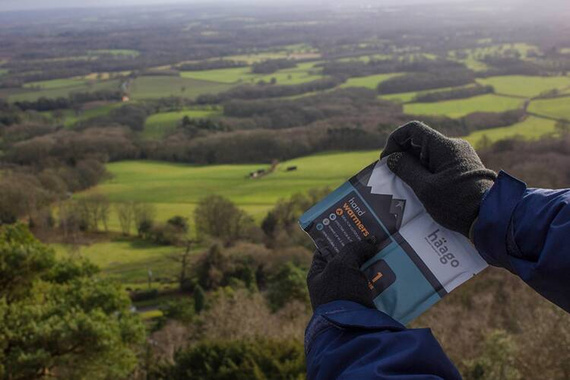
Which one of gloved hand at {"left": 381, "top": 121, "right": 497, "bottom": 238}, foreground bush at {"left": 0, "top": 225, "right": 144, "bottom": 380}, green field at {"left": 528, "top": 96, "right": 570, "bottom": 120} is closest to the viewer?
gloved hand at {"left": 381, "top": 121, "right": 497, "bottom": 238}

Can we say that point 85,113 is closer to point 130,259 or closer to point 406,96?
point 406,96

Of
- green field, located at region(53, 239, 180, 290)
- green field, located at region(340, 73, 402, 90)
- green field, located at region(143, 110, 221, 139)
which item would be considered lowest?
green field, located at region(53, 239, 180, 290)

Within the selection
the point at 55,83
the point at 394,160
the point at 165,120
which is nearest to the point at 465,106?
the point at 165,120

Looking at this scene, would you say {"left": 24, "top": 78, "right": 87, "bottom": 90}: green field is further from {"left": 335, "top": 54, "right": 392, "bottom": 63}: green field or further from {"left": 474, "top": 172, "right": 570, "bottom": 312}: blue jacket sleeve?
{"left": 474, "top": 172, "right": 570, "bottom": 312}: blue jacket sleeve

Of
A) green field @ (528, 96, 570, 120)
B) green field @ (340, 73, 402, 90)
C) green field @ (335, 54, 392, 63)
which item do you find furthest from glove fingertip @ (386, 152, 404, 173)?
green field @ (335, 54, 392, 63)

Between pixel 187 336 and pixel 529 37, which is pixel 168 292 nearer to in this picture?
pixel 187 336

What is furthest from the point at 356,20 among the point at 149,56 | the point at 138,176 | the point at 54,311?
the point at 54,311
